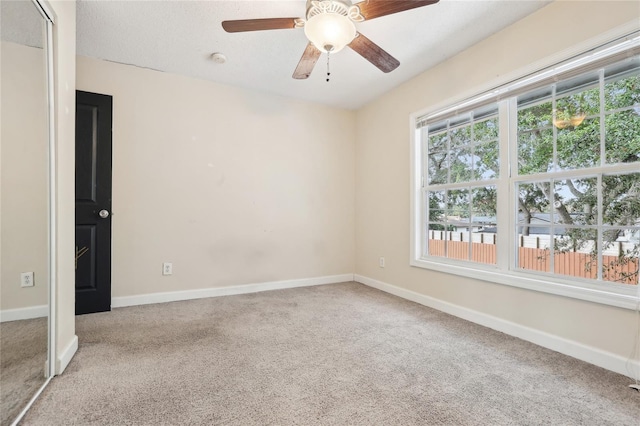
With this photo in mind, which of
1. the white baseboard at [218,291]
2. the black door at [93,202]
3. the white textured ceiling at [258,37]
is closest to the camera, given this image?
the white textured ceiling at [258,37]

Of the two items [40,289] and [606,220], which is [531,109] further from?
[40,289]

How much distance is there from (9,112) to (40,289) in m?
0.91

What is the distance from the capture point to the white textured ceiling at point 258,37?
87.2 inches

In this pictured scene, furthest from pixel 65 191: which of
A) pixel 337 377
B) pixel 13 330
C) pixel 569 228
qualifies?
pixel 569 228

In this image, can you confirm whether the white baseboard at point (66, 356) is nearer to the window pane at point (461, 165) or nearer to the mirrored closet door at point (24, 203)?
the mirrored closet door at point (24, 203)

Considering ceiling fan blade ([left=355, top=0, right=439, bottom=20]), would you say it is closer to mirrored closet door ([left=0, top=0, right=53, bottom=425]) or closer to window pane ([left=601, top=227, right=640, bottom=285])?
mirrored closet door ([left=0, top=0, right=53, bottom=425])

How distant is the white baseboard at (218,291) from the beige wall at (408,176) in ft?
1.74

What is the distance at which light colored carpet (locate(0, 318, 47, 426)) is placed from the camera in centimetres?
132

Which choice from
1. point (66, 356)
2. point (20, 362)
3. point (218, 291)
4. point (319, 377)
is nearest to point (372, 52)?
point (319, 377)

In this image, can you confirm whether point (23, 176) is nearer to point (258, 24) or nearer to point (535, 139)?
point (258, 24)

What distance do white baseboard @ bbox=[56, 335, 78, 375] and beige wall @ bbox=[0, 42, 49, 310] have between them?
36cm

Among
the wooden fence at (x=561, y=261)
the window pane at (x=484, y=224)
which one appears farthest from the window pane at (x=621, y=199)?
the window pane at (x=484, y=224)

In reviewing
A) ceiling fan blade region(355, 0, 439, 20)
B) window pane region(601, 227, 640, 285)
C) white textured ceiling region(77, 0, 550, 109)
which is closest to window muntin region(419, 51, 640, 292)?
window pane region(601, 227, 640, 285)

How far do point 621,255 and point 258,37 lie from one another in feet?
10.2
